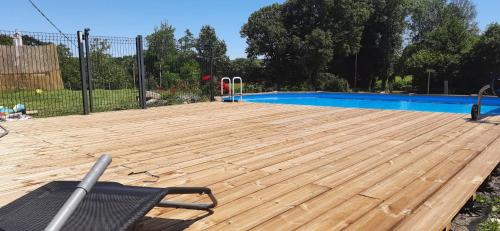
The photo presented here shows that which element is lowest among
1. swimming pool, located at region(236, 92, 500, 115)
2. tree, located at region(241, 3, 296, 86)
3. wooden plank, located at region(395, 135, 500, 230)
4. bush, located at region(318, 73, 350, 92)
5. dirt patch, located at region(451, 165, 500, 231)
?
dirt patch, located at region(451, 165, 500, 231)

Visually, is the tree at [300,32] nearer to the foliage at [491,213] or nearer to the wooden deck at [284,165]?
the wooden deck at [284,165]

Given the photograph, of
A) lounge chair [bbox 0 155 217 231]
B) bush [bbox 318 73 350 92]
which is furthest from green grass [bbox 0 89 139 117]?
bush [bbox 318 73 350 92]

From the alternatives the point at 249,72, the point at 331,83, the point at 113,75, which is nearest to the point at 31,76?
the point at 113,75

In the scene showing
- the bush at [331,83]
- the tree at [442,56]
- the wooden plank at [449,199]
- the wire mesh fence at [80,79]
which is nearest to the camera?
the wooden plank at [449,199]

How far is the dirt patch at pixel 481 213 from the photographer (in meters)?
2.14

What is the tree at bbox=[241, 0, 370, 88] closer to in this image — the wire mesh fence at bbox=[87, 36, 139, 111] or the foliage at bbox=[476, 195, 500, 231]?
the wire mesh fence at bbox=[87, 36, 139, 111]

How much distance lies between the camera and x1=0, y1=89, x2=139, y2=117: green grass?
8445 mm

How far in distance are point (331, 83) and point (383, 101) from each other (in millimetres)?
4799

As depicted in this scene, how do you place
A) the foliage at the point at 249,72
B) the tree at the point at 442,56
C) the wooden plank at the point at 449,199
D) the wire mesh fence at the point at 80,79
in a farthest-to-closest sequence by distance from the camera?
the foliage at the point at 249,72, the tree at the point at 442,56, the wire mesh fence at the point at 80,79, the wooden plank at the point at 449,199

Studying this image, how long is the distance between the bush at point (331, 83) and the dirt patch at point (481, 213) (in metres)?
17.4

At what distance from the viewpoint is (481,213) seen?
7.82 ft

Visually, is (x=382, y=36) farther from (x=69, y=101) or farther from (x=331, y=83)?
(x=69, y=101)

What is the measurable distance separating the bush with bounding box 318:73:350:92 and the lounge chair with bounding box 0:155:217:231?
18971mm

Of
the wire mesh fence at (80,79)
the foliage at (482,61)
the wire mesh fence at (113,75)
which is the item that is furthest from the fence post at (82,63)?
the foliage at (482,61)
